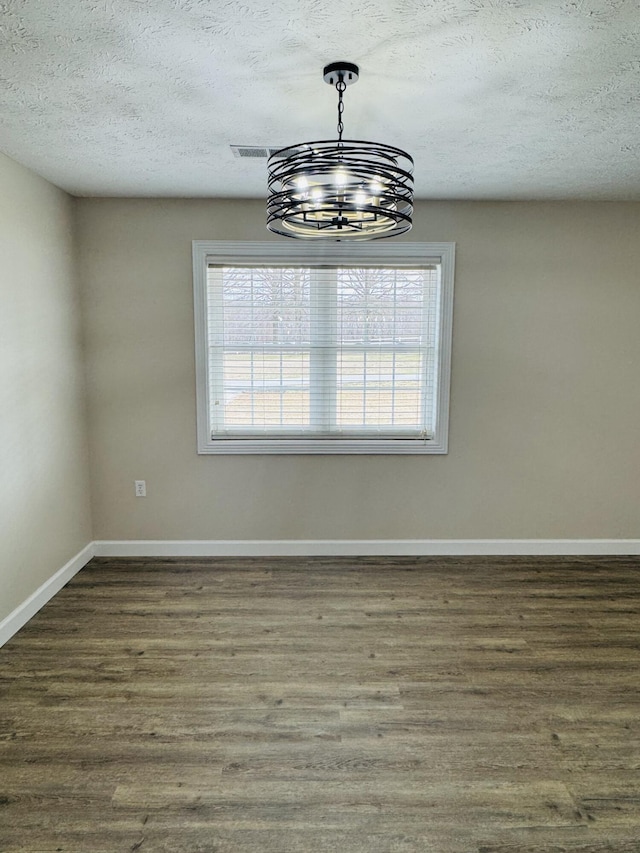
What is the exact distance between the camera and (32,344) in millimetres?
3061

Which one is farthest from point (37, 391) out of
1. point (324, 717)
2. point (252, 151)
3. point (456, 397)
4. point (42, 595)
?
point (456, 397)

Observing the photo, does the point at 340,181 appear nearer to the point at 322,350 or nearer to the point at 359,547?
the point at 322,350

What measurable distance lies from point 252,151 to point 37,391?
1821 mm

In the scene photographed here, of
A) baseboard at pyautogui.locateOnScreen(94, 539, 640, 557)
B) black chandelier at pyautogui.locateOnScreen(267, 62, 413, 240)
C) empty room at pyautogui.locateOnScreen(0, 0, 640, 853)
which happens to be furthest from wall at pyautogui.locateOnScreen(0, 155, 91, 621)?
black chandelier at pyautogui.locateOnScreen(267, 62, 413, 240)

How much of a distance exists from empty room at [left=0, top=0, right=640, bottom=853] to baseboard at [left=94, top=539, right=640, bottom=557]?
0.08ft

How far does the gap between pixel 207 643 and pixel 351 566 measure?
1.28 m

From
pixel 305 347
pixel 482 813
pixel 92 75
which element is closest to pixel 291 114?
pixel 92 75

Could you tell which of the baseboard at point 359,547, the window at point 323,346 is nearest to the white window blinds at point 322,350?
the window at point 323,346

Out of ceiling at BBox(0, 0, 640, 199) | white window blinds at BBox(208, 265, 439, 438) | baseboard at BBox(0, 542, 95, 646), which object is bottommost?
baseboard at BBox(0, 542, 95, 646)

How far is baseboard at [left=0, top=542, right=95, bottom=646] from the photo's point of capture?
9.21ft

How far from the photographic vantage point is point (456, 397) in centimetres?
383

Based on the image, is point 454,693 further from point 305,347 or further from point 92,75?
point 92,75

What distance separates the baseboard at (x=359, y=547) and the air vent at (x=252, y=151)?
2533 millimetres

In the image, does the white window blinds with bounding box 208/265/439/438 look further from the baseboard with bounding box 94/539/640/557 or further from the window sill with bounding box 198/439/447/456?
the baseboard with bounding box 94/539/640/557
